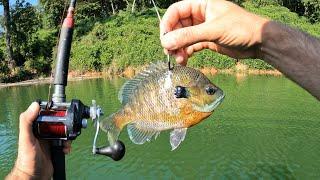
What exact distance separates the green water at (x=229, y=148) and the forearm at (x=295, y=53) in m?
7.97

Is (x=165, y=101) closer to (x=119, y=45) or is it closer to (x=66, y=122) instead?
(x=66, y=122)

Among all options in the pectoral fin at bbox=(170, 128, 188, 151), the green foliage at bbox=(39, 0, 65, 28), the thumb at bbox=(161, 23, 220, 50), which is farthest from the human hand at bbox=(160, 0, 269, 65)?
the green foliage at bbox=(39, 0, 65, 28)

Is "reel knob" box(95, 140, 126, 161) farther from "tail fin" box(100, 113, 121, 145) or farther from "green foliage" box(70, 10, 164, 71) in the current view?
"green foliage" box(70, 10, 164, 71)

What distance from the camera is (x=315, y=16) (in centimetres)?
3650

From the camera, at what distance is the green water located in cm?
991

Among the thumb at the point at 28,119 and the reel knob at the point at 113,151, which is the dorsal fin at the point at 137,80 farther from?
the thumb at the point at 28,119

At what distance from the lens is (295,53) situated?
1.77 metres

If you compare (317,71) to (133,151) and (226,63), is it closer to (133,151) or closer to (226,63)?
(133,151)

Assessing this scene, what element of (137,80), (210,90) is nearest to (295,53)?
(210,90)

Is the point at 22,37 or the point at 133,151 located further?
the point at 22,37

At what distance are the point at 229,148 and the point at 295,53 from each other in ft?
31.6

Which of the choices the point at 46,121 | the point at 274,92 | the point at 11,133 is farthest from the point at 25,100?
the point at 46,121

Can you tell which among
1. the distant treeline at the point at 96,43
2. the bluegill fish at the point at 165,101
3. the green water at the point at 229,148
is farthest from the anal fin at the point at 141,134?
the distant treeline at the point at 96,43

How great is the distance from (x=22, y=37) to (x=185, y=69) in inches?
1142
